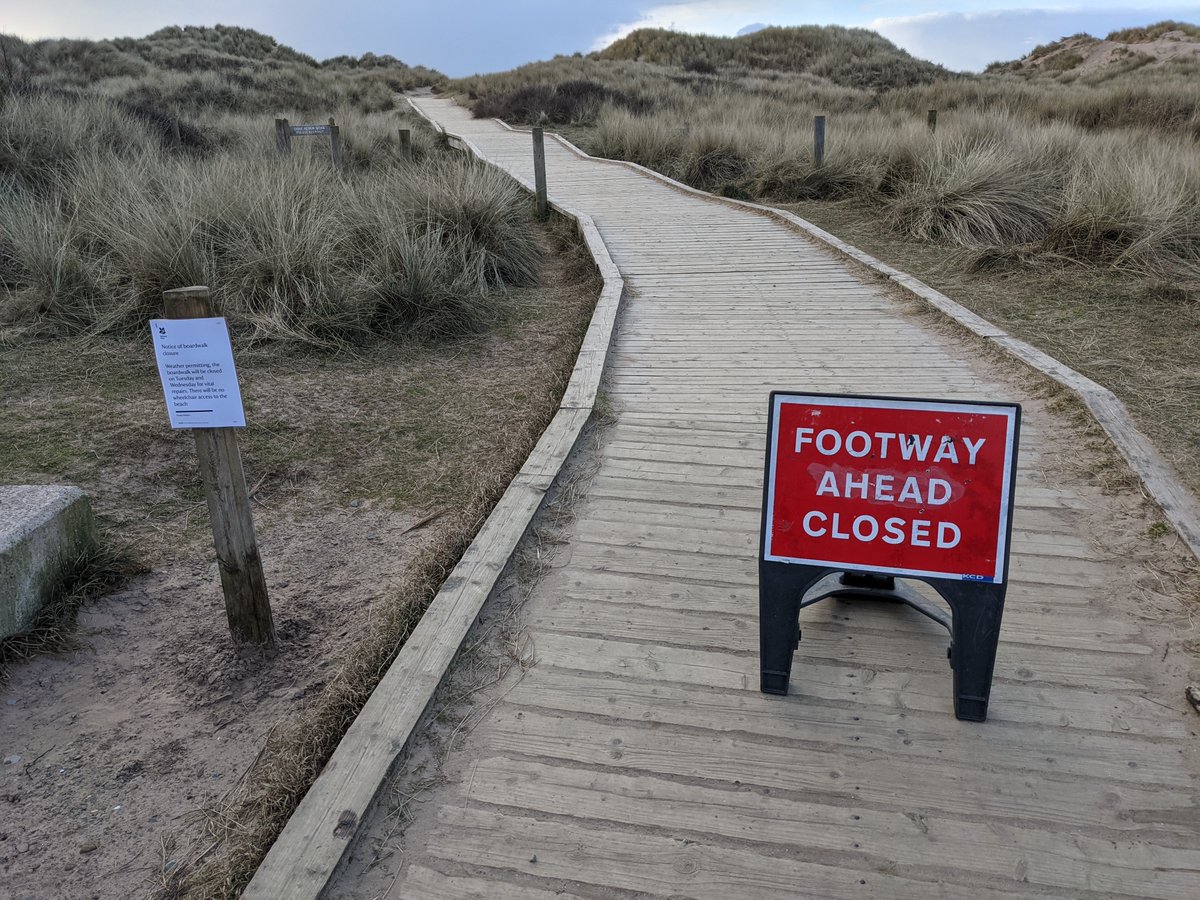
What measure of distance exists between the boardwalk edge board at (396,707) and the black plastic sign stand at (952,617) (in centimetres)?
103

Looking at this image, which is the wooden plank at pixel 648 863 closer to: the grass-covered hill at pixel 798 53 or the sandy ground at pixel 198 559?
the sandy ground at pixel 198 559

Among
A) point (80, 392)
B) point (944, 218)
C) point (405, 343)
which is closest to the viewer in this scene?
point (80, 392)

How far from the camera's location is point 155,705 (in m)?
2.98

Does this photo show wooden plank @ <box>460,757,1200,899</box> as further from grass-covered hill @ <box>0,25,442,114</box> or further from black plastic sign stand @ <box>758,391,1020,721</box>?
grass-covered hill @ <box>0,25,442,114</box>

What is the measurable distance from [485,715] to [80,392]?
428 cm

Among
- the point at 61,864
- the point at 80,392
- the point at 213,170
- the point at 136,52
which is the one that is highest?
the point at 136,52

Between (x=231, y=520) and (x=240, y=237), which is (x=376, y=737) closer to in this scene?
(x=231, y=520)

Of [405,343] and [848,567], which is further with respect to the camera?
[405,343]

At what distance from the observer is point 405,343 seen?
22.0 ft

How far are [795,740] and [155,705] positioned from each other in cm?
213

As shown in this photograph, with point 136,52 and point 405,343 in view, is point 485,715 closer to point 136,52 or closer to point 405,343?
point 405,343

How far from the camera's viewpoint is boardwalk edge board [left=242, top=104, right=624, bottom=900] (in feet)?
6.99

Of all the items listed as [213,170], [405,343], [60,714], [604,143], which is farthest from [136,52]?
[60,714]

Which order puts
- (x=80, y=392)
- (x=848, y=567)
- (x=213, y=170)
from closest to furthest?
1. (x=848, y=567)
2. (x=80, y=392)
3. (x=213, y=170)
